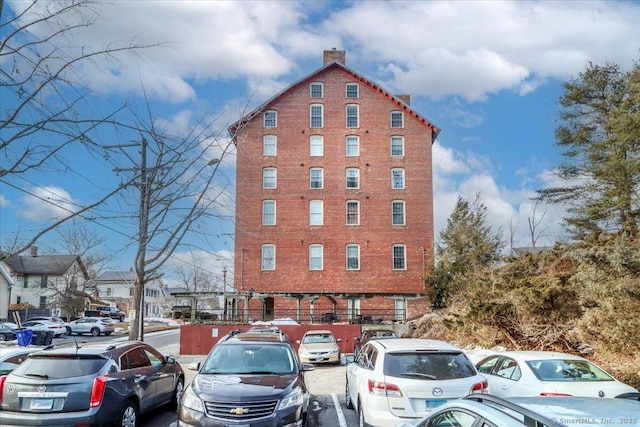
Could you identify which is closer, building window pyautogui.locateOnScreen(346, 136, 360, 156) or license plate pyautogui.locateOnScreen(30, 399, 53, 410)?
license plate pyautogui.locateOnScreen(30, 399, 53, 410)

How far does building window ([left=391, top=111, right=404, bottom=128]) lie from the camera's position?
163ft

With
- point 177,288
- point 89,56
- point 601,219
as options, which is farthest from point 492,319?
A: point 177,288

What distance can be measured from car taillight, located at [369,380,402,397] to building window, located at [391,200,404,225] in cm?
4053

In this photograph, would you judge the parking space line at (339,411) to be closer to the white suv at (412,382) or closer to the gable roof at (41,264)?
the white suv at (412,382)

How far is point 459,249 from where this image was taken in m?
42.5

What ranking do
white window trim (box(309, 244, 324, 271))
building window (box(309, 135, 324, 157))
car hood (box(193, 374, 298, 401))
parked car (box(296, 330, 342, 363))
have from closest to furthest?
car hood (box(193, 374, 298, 401)) → parked car (box(296, 330, 342, 363)) → white window trim (box(309, 244, 324, 271)) → building window (box(309, 135, 324, 157))

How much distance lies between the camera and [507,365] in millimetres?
10477

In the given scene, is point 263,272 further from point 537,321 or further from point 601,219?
point 537,321

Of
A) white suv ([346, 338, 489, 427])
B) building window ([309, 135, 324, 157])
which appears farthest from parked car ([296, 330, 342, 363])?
building window ([309, 135, 324, 157])

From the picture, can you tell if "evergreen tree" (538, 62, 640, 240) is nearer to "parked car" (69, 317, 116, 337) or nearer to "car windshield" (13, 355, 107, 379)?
"car windshield" (13, 355, 107, 379)

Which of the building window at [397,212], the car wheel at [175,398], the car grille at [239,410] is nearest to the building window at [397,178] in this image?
the building window at [397,212]

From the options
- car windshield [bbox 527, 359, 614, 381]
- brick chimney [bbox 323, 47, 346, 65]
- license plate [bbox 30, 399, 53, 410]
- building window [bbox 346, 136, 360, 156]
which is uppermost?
brick chimney [bbox 323, 47, 346, 65]

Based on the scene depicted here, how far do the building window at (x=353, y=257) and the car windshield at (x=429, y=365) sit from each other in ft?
128

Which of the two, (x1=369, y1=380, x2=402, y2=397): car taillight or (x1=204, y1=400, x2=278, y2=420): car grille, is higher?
(x1=369, y1=380, x2=402, y2=397): car taillight
